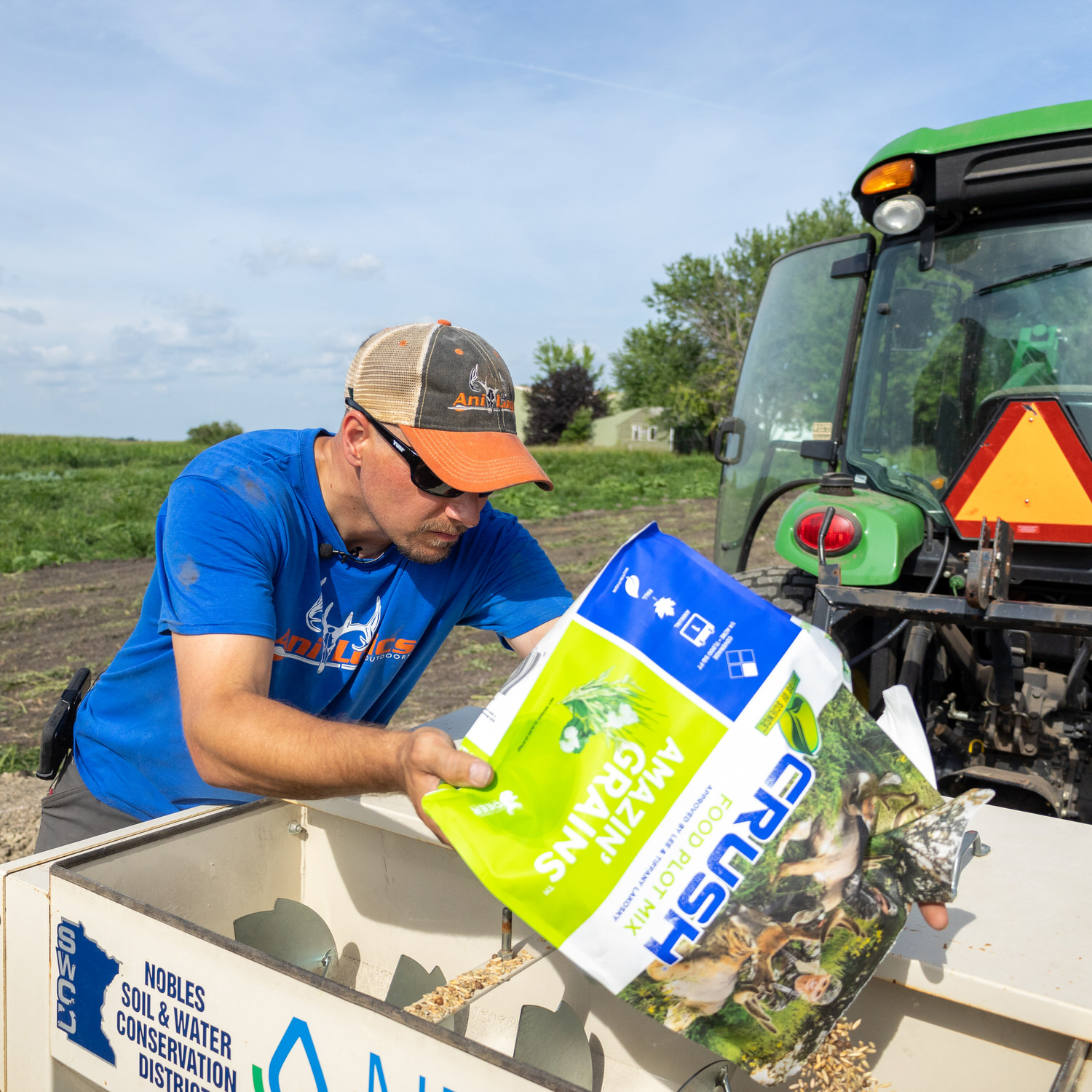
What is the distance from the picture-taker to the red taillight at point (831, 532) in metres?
2.93

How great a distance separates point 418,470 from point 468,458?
0.10m

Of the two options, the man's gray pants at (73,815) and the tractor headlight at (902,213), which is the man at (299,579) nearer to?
the man's gray pants at (73,815)

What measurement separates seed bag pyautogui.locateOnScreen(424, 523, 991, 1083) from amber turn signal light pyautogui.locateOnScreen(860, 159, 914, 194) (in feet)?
7.62

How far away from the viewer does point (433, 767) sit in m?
1.25

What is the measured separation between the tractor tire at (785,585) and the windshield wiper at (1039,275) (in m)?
1.15

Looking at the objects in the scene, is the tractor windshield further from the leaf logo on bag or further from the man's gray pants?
the man's gray pants

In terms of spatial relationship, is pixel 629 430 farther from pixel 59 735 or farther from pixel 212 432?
pixel 59 735

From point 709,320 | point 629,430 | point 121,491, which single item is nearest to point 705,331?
point 709,320

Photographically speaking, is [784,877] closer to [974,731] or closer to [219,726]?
[219,726]

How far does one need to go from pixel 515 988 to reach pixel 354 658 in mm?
767

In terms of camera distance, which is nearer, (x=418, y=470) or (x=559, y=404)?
(x=418, y=470)

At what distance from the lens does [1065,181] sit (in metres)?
2.84

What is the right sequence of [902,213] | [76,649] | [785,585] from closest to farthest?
[902,213] < [785,585] < [76,649]

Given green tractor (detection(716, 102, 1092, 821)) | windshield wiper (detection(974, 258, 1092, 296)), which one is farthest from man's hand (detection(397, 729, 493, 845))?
windshield wiper (detection(974, 258, 1092, 296))
